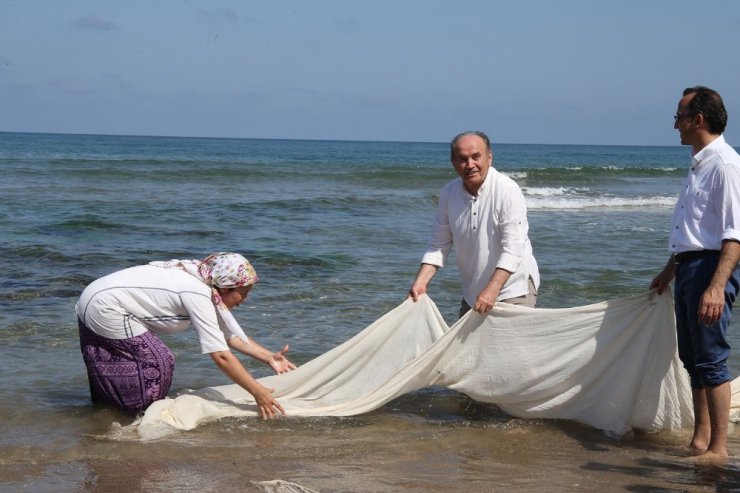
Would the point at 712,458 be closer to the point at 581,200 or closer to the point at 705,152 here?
the point at 705,152

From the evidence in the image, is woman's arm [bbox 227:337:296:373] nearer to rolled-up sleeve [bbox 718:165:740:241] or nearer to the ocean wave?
rolled-up sleeve [bbox 718:165:740:241]

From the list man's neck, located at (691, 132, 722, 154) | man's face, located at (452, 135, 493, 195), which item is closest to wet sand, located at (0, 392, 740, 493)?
man's face, located at (452, 135, 493, 195)

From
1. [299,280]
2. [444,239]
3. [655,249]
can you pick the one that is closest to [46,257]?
[299,280]

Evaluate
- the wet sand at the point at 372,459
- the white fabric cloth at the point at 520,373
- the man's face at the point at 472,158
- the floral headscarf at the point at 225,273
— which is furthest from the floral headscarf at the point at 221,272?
the man's face at the point at 472,158

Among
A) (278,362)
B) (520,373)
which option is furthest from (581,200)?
→ (278,362)

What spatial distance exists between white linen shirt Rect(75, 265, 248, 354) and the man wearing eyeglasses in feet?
7.57

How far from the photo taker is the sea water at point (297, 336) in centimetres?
427

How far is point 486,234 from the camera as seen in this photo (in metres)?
4.88

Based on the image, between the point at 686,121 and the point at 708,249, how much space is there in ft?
2.01

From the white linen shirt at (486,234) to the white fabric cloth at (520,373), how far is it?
0.67 feet

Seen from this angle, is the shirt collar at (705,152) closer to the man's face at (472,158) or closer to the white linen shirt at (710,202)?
the white linen shirt at (710,202)

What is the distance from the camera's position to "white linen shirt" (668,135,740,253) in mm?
4039

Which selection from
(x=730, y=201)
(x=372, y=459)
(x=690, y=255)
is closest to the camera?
(x=730, y=201)

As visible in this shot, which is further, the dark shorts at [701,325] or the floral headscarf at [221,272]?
the floral headscarf at [221,272]
